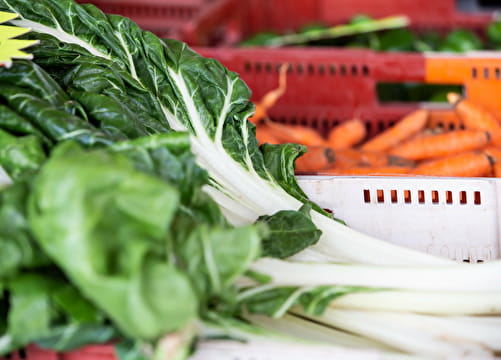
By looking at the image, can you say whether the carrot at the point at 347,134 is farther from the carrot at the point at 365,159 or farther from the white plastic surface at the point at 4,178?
the white plastic surface at the point at 4,178

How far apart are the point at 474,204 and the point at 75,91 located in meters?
1.07

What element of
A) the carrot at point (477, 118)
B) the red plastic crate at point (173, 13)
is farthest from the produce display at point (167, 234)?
the red plastic crate at point (173, 13)

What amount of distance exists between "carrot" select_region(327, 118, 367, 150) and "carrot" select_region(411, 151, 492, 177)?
0.43m

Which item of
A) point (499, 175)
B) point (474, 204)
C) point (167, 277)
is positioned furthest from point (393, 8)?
point (167, 277)

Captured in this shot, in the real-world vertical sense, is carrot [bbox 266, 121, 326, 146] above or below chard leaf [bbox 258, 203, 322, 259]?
above

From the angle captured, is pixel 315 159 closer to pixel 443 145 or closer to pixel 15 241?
pixel 443 145

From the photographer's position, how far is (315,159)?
2.13 meters

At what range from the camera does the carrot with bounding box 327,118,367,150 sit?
8.32ft

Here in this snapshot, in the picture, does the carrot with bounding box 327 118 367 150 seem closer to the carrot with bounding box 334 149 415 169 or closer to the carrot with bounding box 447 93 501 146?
the carrot with bounding box 334 149 415 169

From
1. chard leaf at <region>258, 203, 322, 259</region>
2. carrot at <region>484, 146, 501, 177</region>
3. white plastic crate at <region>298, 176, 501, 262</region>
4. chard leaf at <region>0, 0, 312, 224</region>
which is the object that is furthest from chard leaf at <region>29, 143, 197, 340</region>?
carrot at <region>484, 146, 501, 177</region>

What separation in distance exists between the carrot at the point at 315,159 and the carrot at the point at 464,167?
0.98 ft

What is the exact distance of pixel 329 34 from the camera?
10.8 feet

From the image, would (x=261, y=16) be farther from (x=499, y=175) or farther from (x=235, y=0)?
(x=499, y=175)

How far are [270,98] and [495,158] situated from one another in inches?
37.0
